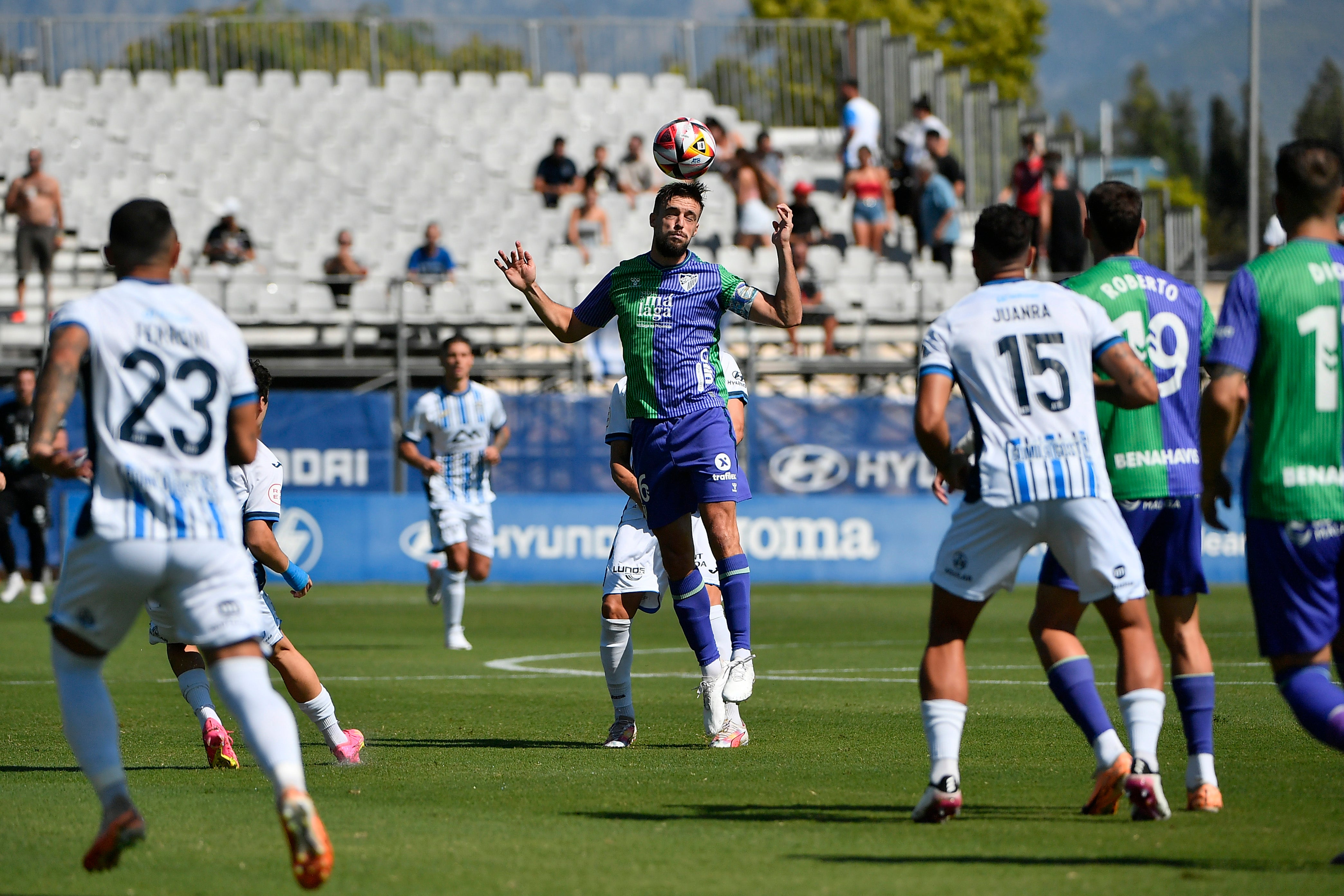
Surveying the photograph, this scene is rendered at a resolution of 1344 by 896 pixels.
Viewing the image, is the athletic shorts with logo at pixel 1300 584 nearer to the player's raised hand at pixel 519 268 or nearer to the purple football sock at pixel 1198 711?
the purple football sock at pixel 1198 711

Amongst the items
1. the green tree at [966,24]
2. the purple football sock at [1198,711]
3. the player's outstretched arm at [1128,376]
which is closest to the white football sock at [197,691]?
the purple football sock at [1198,711]

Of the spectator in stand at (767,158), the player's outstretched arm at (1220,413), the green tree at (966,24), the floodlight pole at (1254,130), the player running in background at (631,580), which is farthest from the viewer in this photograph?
the green tree at (966,24)

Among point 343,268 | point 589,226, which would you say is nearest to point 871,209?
point 589,226

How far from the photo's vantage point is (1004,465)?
5.94m

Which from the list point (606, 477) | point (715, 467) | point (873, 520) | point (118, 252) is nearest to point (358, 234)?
point (606, 477)

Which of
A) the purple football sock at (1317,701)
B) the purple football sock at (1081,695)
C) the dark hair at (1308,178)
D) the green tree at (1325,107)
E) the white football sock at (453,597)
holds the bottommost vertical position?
the white football sock at (453,597)

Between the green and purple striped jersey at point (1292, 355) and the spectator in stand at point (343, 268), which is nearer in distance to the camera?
the green and purple striped jersey at point (1292, 355)

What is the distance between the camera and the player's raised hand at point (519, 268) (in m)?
8.52

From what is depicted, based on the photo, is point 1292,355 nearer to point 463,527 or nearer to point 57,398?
point 57,398

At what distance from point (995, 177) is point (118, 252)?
2687cm

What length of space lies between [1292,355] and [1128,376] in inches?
21.3

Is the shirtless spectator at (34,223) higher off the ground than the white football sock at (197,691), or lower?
higher

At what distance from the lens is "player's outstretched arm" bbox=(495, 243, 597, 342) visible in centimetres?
854

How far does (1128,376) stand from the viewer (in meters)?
5.98
